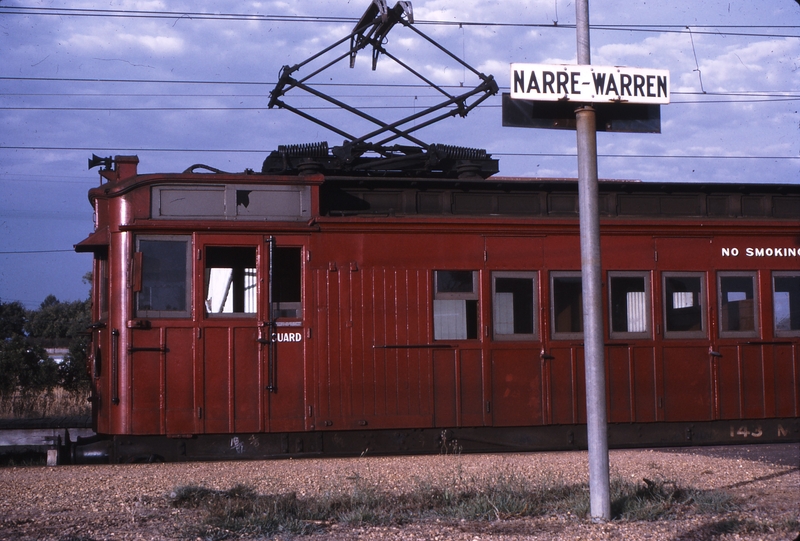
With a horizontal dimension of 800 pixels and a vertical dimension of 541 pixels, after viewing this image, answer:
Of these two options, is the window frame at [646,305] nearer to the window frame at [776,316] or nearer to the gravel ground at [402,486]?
the gravel ground at [402,486]

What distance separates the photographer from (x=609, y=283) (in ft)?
34.1

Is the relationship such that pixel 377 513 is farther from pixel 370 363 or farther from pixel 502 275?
pixel 502 275

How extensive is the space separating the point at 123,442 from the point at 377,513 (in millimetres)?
4150

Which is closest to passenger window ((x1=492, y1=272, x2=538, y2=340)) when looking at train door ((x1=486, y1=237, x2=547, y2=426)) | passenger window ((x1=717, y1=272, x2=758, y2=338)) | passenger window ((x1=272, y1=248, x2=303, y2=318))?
train door ((x1=486, y1=237, x2=547, y2=426))

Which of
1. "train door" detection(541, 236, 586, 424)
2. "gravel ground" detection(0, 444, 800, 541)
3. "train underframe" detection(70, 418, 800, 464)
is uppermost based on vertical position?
"train door" detection(541, 236, 586, 424)

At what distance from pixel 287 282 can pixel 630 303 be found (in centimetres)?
442

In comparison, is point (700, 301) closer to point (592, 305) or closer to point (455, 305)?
point (455, 305)

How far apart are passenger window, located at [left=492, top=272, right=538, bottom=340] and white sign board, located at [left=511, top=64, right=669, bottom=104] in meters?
3.98

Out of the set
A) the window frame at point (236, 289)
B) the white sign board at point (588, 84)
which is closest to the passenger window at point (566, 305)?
the window frame at point (236, 289)

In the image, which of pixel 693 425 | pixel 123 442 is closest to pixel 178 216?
pixel 123 442

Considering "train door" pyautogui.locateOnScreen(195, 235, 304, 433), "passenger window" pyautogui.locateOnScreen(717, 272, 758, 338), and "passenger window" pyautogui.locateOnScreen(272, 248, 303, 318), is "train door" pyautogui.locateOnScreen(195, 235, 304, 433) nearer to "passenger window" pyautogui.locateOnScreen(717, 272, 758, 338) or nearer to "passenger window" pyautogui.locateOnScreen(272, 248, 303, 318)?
"passenger window" pyautogui.locateOnScreen(272, 248, 303, 318)

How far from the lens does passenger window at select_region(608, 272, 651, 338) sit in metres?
10.4

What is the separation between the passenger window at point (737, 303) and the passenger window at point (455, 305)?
3341 mm

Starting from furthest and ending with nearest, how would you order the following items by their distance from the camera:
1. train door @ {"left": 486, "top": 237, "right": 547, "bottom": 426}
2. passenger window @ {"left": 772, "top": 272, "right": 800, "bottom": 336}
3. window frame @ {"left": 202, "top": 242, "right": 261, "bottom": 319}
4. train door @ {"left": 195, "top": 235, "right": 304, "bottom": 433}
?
passenger window @ {"left": 772, "top": 272, "right": 800, "bottom": 336}, train door @ {"left": 486, "top": 237, "right": 547, "bottom": 426}, window frame @ {"left": 202, "top": 242, "right": 261, "bottom": 319}, train door @ {"left": 195, "top": 235, "right": 304, "bottom": 433}
